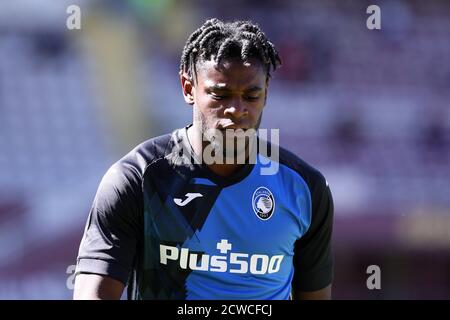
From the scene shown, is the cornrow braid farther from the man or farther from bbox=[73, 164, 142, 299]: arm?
bbox=[73, 164, 142, 299]: arm

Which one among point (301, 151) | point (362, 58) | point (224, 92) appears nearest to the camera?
point (224, 92)

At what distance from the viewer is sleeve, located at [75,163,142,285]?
2.84 meters

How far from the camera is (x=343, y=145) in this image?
37.4 ft

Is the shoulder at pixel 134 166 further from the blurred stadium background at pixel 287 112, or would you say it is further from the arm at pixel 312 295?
the blurred stadium background at pixel 287 112

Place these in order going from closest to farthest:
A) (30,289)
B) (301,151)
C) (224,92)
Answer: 1. (224,92)
2. (30,289)
3. (301,151)

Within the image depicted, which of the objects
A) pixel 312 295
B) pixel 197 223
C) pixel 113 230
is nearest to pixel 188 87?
pixel 197 223

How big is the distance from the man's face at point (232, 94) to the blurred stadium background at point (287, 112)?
7931mm

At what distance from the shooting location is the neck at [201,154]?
10.2 feet

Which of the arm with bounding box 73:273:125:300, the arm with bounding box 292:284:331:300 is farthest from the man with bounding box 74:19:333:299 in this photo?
the arm with bounding box 292:284:331:300

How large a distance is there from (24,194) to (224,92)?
8.38 metres

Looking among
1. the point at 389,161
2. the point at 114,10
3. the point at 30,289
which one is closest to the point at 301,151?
the point at 389,161

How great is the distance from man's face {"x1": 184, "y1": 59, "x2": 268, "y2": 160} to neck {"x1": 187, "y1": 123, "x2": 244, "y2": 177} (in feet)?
0.30
